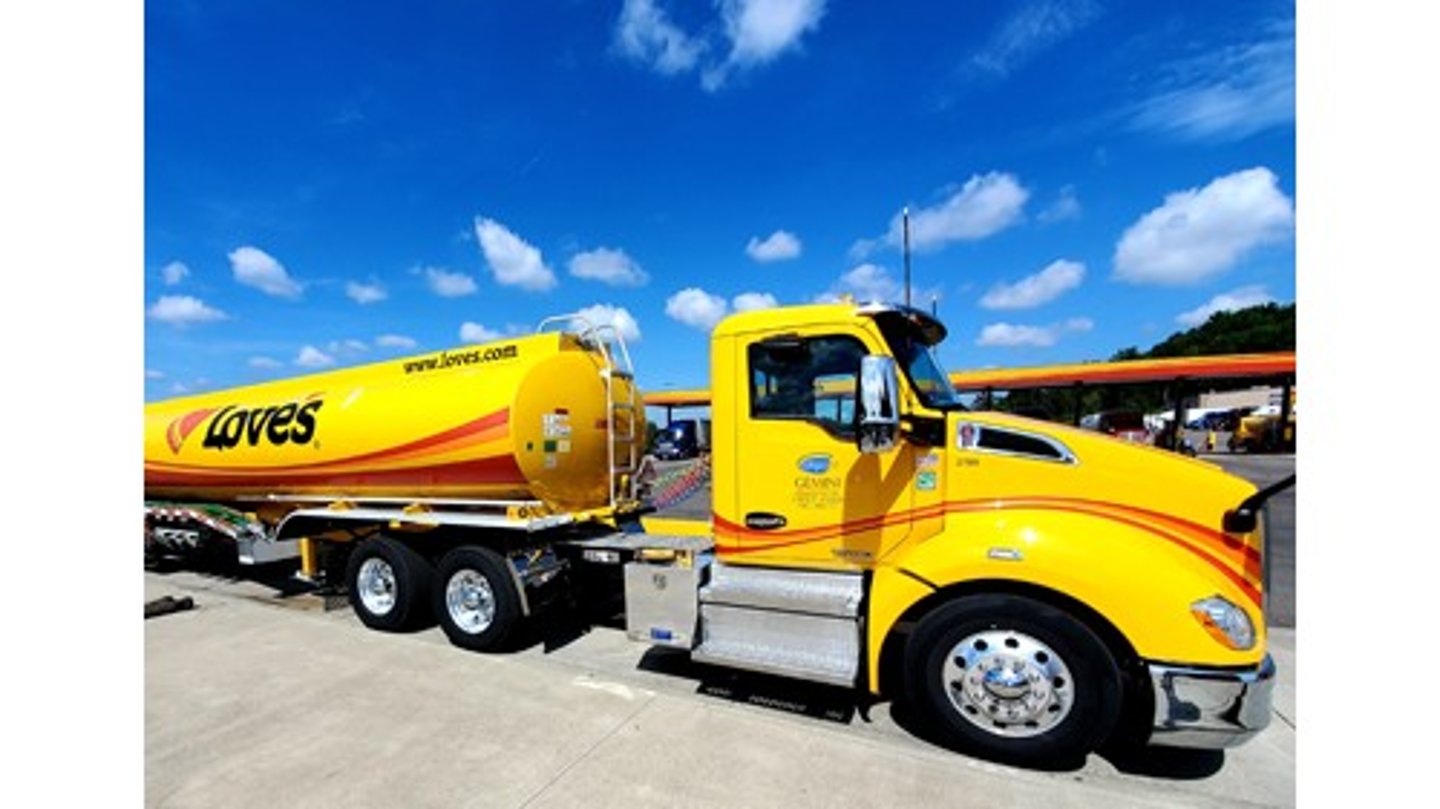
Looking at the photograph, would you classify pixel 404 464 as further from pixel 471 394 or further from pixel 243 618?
pixel 243 618

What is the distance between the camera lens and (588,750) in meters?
3.79

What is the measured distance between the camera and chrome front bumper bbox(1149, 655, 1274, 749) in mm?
3312

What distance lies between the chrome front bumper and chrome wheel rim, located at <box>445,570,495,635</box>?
4889mm

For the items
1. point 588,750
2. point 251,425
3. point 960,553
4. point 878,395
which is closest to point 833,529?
point 960,553

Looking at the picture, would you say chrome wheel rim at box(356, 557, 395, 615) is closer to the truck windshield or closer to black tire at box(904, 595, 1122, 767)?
black tire at box(904, 595, 1122, 767)

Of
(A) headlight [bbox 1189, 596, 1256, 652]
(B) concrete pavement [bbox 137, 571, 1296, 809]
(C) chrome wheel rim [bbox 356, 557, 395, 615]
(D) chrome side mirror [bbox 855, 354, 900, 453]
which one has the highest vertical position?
(D) chrome side mirror [bbox 855, 354, 900, 453]

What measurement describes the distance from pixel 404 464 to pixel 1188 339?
448ft

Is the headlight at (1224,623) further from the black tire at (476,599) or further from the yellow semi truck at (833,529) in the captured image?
the black tire at (476,599)

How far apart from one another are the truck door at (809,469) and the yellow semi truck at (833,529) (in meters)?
0.02

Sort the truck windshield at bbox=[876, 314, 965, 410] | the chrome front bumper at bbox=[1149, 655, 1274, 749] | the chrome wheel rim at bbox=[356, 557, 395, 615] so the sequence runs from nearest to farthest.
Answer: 1. the chrome front bumper at bbox=[1149, 655, 1274, 749]
2. the truck windshield at bbox=[876, 314, 965, 410]
3. the chrome wheel rim at bbox=[356, 557, 395, 615]

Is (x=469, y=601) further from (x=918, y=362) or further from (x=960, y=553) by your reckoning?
(x=918, y=362)

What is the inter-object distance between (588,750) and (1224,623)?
11.6ft

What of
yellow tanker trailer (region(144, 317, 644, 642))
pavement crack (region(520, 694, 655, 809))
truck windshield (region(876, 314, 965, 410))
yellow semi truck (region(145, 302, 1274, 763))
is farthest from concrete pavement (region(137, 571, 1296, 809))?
truck windshield (region(876, 314, 965, 410))

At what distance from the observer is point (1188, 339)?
112500 millimetres
